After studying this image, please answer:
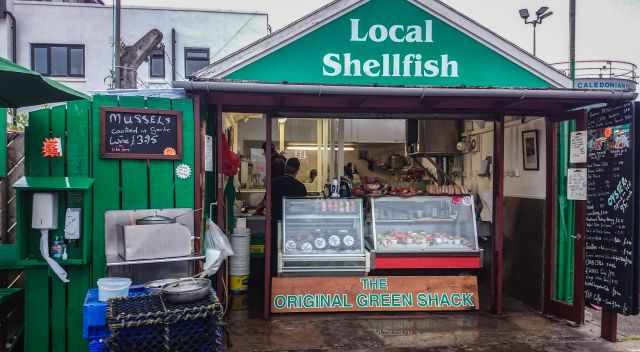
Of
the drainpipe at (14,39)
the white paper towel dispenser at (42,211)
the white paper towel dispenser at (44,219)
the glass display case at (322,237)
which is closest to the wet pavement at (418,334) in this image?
the glass display case at (322,237)

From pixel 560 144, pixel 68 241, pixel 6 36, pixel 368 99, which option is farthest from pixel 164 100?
pixel 6 36

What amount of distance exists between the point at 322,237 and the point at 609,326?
11.3 feet

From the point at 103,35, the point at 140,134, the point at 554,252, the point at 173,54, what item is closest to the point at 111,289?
the point at 140,134

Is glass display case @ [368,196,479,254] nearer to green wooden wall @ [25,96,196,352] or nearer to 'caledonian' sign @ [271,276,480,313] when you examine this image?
'caledonian' sign @ [271,276,480,313]

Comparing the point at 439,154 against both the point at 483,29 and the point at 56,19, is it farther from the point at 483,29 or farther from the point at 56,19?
the point at 56,19

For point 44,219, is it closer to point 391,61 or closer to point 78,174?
point 78,174

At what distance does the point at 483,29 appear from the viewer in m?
5.88

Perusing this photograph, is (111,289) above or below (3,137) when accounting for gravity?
below

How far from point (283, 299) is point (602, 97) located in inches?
169

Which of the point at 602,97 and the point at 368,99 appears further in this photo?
the point at 368,99

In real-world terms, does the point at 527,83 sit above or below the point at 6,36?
below

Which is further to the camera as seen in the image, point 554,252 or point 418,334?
point 554,252

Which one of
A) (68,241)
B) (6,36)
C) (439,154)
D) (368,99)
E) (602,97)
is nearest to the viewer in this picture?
(68,241)

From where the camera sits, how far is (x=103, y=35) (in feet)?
66.8
